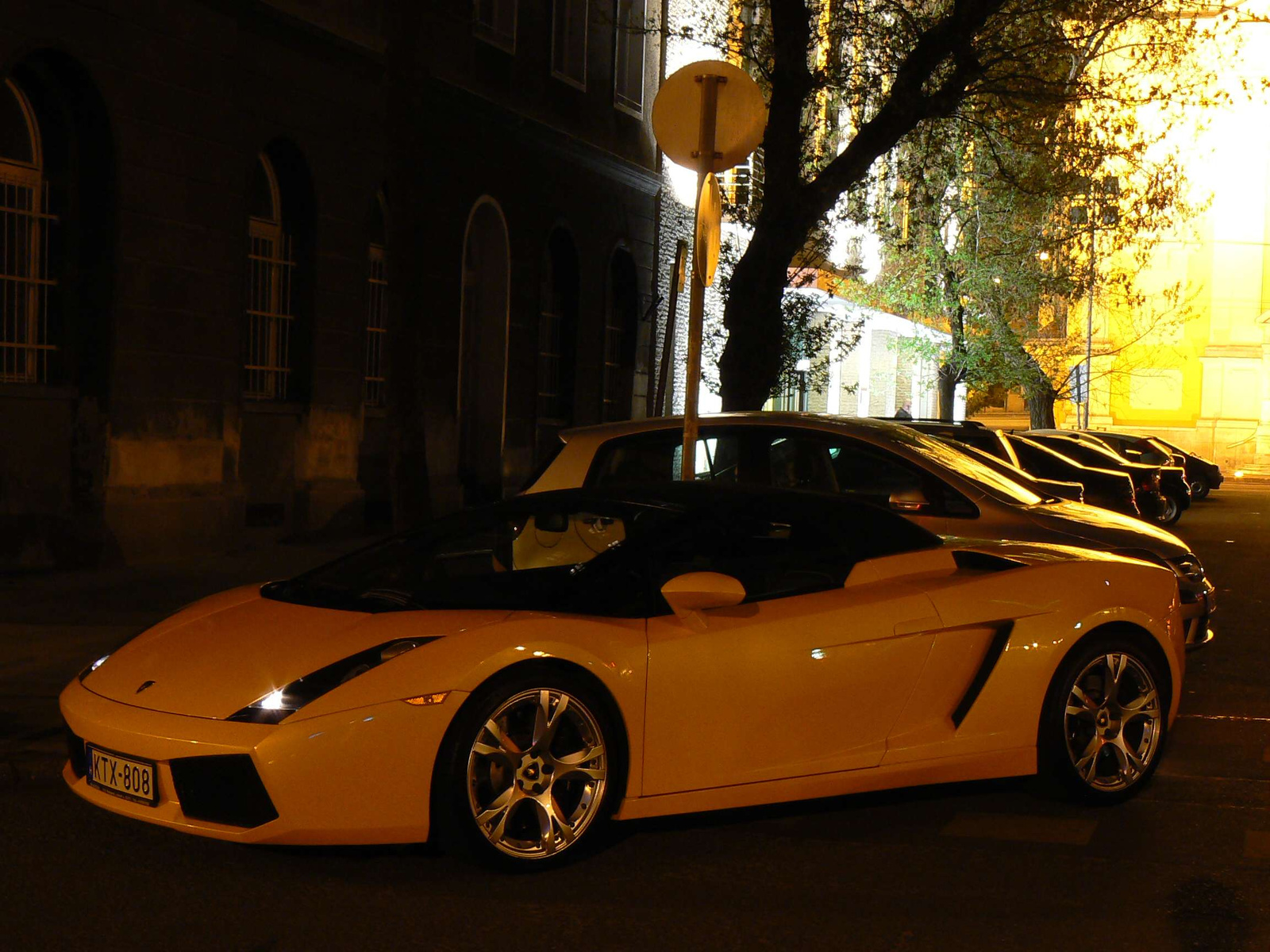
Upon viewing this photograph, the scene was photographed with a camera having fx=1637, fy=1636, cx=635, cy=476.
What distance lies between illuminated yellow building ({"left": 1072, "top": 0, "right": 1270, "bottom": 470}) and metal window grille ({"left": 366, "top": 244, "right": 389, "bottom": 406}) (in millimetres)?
41757

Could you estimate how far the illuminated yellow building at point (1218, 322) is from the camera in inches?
2213

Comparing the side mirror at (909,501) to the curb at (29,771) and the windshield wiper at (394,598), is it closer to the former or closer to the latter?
the windshield wiper at (394,598)

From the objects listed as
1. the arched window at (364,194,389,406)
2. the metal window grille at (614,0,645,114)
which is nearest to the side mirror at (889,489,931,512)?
the arched window at (364,194,389,406)

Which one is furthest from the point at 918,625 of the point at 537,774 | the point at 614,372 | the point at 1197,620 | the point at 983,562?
the point at 614,372

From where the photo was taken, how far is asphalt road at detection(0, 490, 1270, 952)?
4.50 metres

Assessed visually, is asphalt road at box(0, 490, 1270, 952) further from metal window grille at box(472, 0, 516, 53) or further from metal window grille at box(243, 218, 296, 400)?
metal window grille at box(472, 0, 516, 53)

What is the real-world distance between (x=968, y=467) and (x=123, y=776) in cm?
517

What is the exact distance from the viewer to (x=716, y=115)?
26.9ft

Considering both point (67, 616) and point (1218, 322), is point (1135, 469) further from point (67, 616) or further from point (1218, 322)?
point (1218, 322)

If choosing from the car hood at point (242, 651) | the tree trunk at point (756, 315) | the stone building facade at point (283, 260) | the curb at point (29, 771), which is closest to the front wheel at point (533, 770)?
the car hood at point (242, 651)

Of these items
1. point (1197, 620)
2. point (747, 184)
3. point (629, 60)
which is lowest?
point (1197, 620)

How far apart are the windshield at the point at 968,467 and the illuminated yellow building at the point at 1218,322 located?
4875 cm

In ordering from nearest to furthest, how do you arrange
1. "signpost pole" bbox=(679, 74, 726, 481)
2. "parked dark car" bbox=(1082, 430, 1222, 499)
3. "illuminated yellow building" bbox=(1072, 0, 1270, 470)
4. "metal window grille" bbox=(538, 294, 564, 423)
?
"signpost pole" bbox=(679, 74, 726, 481), "metal window grille" bbox=(538, 294, 564, 423), "parked dark car" bbox=(1082, 430, 1222, 499), "illuminated yellow building" bbox=(1072, 0, 1270, 470)

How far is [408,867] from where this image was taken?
5109mm
